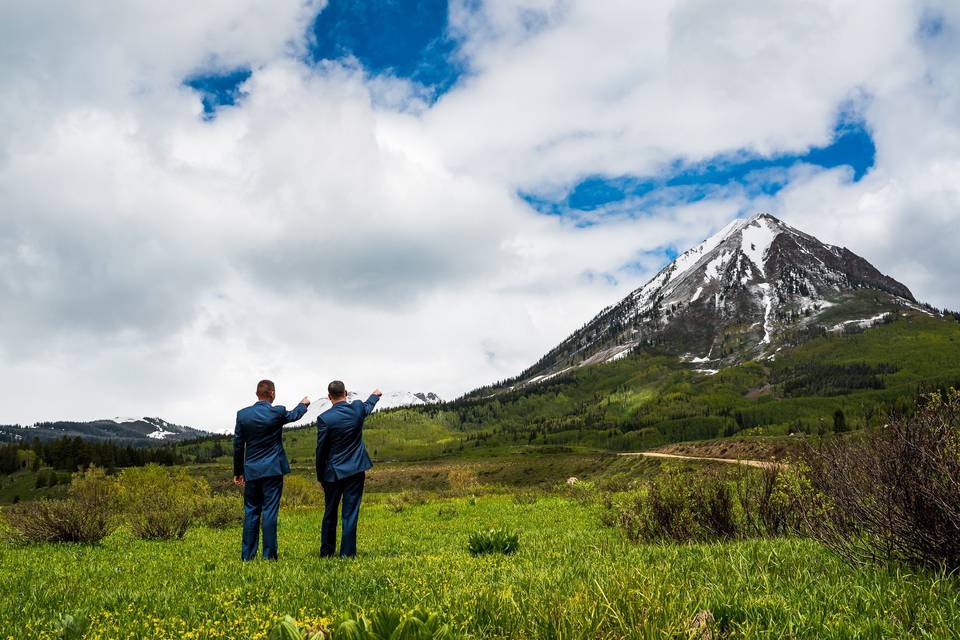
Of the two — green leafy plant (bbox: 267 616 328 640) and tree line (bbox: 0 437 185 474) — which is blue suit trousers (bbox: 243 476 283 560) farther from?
tree line (bbox: 0 437 185 474)

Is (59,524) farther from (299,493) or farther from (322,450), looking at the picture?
(299,493)

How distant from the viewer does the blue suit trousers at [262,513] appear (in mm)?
9344

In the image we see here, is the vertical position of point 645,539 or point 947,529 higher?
point 947,529

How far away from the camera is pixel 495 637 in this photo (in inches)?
135

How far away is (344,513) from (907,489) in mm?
7634

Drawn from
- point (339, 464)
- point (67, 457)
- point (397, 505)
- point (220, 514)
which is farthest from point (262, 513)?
point (67, 457)

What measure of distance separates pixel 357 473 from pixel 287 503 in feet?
82.5

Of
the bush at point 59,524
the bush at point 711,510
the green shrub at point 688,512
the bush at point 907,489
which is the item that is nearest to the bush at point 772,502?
the bush at point 711,510

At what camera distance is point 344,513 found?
9.18 metres

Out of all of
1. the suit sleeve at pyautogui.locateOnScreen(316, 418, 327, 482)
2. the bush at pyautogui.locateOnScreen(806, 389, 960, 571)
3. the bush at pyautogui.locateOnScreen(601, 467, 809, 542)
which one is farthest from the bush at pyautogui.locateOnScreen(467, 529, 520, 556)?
the bush at pyautogui.locateOnScreen(806, 389, 960, 571)

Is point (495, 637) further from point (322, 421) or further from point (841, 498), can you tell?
point (322, 421)

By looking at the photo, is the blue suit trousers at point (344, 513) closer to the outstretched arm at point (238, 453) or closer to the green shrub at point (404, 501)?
the outstretched arm at point (238, 453)

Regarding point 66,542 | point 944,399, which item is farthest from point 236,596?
point 66,542

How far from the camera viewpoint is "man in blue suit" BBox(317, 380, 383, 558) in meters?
9.23
